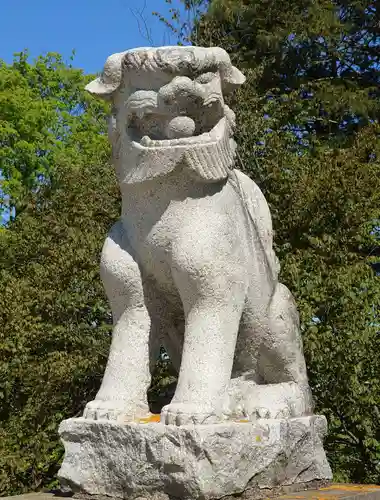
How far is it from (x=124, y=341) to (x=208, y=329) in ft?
1.55

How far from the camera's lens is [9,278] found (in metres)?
8.58

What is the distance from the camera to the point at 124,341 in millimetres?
3955

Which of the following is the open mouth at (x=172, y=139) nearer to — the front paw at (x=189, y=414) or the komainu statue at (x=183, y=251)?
the komainu statue at (x=183, y=251)

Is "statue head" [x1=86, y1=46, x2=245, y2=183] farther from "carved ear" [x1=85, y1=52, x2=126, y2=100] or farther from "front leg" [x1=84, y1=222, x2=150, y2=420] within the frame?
"front leg" [x1=84, y1=222, x2=150, y2=420]

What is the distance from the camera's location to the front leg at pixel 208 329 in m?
3.64

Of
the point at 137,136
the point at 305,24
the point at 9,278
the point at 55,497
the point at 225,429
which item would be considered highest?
the point at 305,24

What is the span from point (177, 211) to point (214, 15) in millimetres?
9683

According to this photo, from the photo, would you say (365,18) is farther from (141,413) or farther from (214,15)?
(141,413)

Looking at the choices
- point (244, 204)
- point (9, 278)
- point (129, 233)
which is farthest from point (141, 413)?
point (9, 278)

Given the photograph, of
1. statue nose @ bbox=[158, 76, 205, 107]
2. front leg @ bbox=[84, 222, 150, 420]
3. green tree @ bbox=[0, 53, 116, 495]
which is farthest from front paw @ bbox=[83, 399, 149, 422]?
green tree @ bbox=[0, 53, 116, 495]

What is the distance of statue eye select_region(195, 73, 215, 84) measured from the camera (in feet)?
12.6

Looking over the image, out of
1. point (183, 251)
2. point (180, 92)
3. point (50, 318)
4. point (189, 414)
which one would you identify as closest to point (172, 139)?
point (180, 92)

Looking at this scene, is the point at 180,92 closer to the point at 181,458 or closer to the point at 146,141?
the point at 146,141

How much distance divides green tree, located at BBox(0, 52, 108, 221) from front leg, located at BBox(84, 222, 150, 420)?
10975 mm
